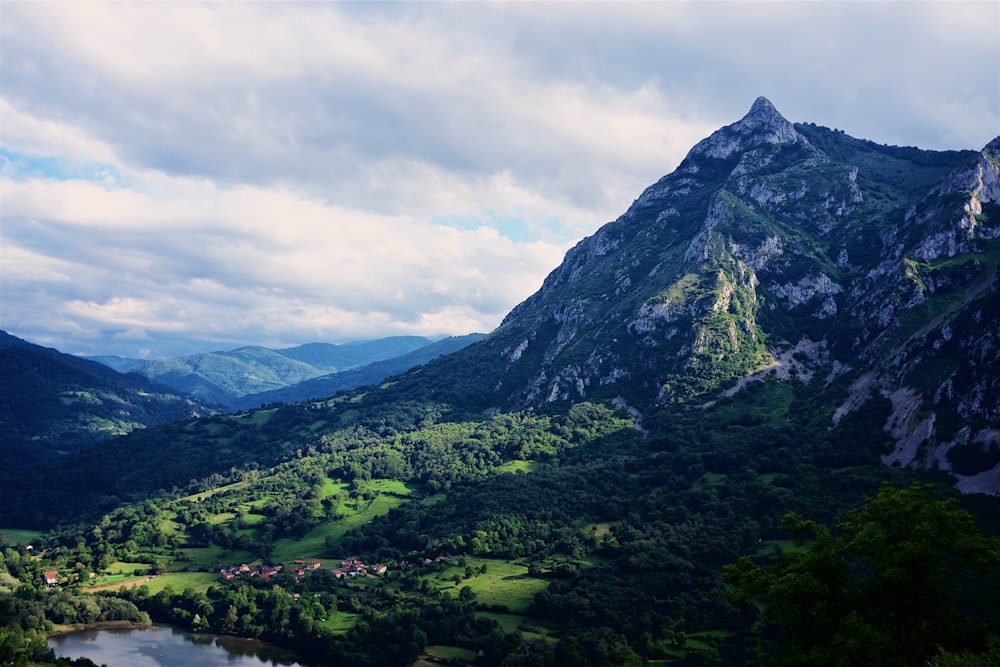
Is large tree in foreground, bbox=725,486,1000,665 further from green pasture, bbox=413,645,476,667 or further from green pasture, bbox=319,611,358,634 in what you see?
green pasture, bbox=319,611,358,634

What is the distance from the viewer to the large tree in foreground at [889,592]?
135 feet

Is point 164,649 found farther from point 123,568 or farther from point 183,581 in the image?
point 123,568

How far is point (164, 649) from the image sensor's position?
145875 millimetres

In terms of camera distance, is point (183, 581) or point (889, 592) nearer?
point (889, 592)

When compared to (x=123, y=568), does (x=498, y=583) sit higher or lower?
higher

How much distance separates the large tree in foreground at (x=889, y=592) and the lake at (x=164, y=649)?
126 m

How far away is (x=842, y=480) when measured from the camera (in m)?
170

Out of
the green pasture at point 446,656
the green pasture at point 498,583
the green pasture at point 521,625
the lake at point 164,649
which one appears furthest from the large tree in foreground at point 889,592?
the lake at point 164,649

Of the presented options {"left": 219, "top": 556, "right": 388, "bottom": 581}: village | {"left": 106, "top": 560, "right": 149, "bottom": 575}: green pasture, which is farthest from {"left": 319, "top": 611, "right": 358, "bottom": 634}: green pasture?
{"left": 106, "top": 560, "right": 149, "bottom": 575}: green pasture

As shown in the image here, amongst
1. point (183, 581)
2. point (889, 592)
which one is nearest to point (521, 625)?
point (183, 581)

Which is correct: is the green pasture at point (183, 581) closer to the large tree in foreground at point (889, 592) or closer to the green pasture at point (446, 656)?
the green pasture at point (446, 656)

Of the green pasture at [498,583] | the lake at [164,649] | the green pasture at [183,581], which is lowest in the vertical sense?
the lake at [164,649]

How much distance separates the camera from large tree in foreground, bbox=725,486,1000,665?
41.2 m

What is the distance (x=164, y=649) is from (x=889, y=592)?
15146 centimetres
